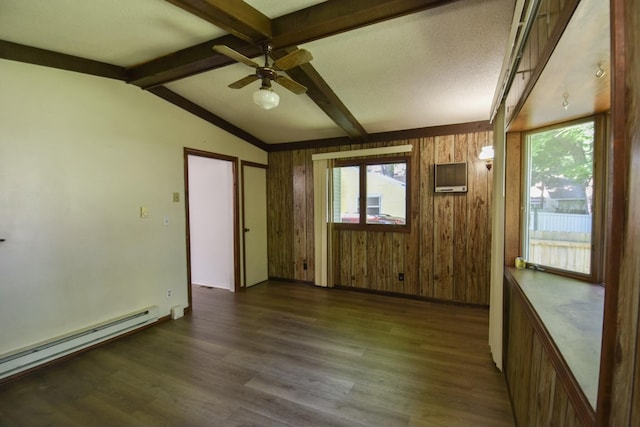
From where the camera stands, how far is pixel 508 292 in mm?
2326

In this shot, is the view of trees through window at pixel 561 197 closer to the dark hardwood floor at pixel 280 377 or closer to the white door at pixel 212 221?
the dark hardwood floor at pixel 280 377

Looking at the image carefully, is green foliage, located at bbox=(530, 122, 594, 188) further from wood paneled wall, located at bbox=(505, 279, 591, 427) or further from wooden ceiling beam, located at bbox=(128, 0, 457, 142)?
wooden ceiling beam, located at bbox=(128, 0, 457, 142)

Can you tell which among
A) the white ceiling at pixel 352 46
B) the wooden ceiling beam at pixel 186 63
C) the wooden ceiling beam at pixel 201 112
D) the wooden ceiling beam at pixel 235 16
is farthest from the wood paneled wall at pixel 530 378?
the wooden ceiling beam at pixel 201 112

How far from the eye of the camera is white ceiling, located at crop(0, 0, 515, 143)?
77.8 inches

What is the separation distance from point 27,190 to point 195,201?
2543 millimetres

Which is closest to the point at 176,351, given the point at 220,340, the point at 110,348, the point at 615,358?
the point at 220,340

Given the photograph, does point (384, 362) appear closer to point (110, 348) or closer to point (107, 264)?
point (110, 348)

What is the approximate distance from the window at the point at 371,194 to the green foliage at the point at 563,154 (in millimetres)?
1912

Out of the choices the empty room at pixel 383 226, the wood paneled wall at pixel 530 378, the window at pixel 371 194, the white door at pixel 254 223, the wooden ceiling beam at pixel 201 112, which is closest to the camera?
the wood paneled wall at pixel 530 378

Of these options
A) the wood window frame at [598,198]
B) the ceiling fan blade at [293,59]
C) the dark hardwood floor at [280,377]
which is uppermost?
the ceiling fan blade at [293,59]

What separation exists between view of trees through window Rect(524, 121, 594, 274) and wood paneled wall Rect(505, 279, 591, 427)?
1.39 feet

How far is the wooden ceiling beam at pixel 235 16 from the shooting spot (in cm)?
177

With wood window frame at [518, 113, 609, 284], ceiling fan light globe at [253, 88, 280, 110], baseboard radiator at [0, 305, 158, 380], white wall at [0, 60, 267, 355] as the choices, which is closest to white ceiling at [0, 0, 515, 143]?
white wall at [0, 60, 267, 355]

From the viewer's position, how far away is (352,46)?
2.35m
